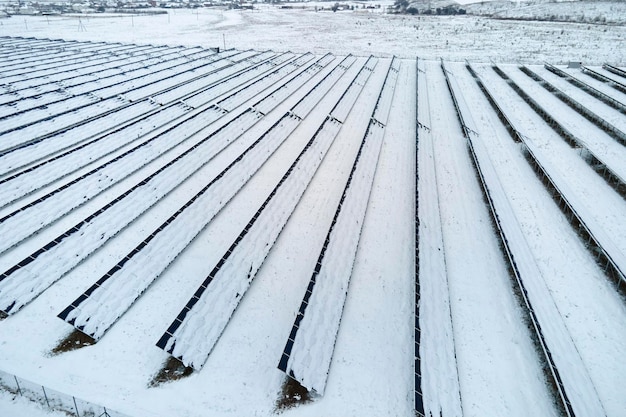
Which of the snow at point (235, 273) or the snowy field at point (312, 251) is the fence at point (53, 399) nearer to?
the snowy field at point (312, 251)

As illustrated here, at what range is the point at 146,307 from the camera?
10.6m

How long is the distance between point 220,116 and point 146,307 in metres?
15.3

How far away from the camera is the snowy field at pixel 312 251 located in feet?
29.1

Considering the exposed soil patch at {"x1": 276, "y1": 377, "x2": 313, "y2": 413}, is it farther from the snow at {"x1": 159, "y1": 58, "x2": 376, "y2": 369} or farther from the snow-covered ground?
the snow-covered ground

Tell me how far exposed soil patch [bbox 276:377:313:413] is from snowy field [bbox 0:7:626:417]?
0.07 meters

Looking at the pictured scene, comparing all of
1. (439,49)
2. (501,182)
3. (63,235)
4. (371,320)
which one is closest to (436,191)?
(501,182)

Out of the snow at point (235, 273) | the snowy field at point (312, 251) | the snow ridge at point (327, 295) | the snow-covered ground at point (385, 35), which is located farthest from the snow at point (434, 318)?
the snow-covered ground at point (385, 35)

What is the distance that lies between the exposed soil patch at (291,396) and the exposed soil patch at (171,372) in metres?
2.15

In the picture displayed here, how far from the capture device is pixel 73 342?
962 centimetres

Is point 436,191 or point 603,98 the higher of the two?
point 603,98

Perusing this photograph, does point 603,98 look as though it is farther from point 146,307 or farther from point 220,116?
point 146,307

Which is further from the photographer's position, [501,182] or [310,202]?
[501,182]

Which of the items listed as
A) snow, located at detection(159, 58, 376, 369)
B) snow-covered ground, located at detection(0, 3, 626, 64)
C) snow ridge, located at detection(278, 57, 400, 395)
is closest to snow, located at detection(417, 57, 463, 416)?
snow ridge, located at detection(278, 57, 400, 395)

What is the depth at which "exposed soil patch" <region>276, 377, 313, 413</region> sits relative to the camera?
8438 mm
